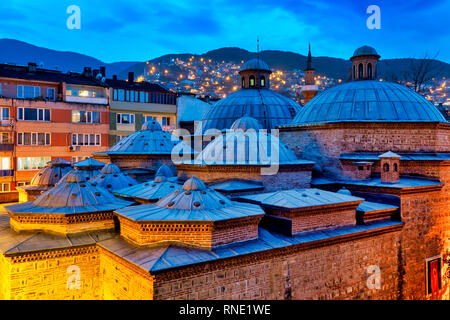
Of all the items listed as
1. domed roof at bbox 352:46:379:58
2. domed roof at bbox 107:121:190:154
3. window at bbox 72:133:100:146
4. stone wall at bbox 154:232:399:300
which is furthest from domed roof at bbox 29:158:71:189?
domed roof at bbox 352:46:379:58

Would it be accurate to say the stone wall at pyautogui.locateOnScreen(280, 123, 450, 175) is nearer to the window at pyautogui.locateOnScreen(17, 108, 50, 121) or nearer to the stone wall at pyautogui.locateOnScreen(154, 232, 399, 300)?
the stone wall at pyautogui.locateOnScreen(154, 232, 399, 300)

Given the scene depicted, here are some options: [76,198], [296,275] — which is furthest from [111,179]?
[296,275]

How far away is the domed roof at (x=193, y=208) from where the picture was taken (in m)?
9.07

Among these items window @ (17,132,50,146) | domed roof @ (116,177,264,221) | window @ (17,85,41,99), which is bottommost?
domed roof @ (116,177,264,221)

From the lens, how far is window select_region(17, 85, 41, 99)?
2750cm

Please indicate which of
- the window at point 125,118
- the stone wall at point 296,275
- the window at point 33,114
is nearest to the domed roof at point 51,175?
the window at point 33,114

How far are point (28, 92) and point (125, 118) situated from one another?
8.13 metres

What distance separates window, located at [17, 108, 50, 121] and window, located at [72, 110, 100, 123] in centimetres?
214

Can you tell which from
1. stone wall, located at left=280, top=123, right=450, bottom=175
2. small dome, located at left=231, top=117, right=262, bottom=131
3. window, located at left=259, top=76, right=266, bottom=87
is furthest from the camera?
window, located at left=259, top=76, right=266, bottom=87

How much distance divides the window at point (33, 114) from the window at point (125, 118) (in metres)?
6.14

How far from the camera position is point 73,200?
10875mm

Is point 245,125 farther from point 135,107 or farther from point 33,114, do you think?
point 33,114

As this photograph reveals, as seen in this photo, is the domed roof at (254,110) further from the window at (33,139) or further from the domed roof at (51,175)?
the window at (33,139)
